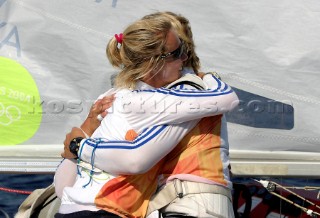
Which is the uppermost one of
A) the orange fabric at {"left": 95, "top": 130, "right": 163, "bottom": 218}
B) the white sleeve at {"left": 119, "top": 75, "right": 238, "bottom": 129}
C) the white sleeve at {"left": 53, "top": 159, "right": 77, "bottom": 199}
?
the white sleeve at {"left": 119, "top": 75, "right": 238, "bottom": 129}

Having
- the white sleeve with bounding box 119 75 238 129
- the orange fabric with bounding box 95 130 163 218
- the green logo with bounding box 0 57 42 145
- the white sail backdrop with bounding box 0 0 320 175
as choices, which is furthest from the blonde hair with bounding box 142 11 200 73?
the green logo with bounding box 0 57 42 145

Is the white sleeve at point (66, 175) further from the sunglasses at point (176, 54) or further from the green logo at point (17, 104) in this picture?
the green logo at point (17, 104)

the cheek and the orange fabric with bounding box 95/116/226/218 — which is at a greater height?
the cheek

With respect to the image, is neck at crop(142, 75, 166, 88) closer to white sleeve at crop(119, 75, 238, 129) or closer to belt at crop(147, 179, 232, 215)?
white sleeve at crop(119, 75, 238, 129)

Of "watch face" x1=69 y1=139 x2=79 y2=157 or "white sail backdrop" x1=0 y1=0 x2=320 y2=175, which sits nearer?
"watch face" x1=69 y1=139 x2=79 y2=157

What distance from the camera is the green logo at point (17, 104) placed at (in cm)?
290

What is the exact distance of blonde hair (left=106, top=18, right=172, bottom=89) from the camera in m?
1.86

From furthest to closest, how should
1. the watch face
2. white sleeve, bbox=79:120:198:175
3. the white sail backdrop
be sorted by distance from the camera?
1. the white sail backdrop
2. the watch face
3. white sleeve, bbox=79:120:198:175

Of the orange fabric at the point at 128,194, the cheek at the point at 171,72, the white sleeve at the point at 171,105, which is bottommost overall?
the orange fabric at the point at 128,194

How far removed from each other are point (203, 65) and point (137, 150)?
1142 millimetres

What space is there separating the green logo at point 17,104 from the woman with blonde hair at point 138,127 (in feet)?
3.33

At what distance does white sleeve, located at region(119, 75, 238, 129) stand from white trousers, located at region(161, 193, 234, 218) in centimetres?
20

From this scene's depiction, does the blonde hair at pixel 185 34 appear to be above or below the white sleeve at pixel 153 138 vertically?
above

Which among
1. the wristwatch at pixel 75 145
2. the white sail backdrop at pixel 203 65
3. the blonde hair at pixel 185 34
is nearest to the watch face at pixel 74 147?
the wristwatch at pixel 75 145
